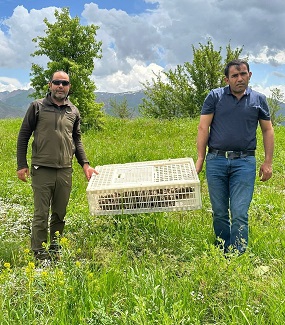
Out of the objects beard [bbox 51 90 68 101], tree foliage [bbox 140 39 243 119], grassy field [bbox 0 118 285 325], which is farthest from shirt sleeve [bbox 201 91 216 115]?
tree foliage [bbox 140 39 243 119]

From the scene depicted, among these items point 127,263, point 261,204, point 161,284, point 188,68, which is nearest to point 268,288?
point 161,284

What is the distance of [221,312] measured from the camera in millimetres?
3256

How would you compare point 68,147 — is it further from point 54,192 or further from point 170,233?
point 170,233

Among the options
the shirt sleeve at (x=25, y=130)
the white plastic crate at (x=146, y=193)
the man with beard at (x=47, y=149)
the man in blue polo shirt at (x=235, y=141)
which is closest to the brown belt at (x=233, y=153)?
the man in blue polo shirt at (x=235, y=141)

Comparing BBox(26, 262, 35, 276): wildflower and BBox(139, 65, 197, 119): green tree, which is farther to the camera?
BBox(139, 65, 197, 119): green tree

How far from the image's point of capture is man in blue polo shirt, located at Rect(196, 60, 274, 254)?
4711 mm

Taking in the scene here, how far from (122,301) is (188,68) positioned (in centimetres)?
4247

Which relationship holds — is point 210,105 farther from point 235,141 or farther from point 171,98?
point 171,98

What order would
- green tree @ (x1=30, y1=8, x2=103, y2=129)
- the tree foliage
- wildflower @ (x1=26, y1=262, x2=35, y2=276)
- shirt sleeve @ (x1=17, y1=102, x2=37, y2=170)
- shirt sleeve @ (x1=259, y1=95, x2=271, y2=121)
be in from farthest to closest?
the tree foliage < green tree @ (x1=30, y1=8, x2=103, y2=129) < shirt sleeve @ (x1=17, y1=102, x2=37, y2=170) < shirt sleeve @ (x1=259, y1=95, x2=271, y2=121) < wildflower @ (x1=26, y1=262, x2=35, y2=276)

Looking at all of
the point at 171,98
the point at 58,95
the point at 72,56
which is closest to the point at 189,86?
the point at 171,98

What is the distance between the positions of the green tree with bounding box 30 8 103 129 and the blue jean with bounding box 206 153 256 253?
1351 cm

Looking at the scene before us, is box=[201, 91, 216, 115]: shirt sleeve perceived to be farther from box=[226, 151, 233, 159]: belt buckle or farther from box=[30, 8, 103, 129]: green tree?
box=[30, 8, 103, 129]: green tree

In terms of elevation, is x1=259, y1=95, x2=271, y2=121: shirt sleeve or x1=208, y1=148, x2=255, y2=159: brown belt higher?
x1=259, y1=95, x2=271, y2=121: shirt sleeve

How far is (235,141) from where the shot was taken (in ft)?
15.6
